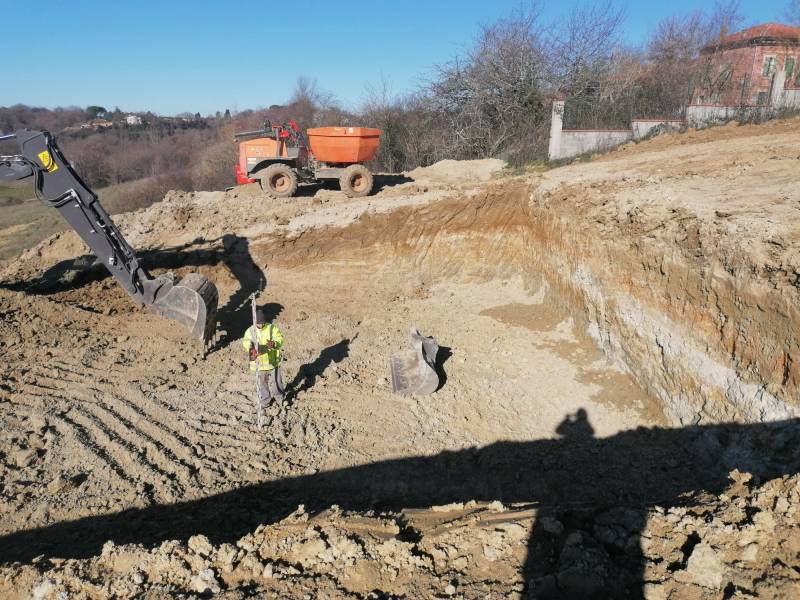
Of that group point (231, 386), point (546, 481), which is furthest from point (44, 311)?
point (546, 481)

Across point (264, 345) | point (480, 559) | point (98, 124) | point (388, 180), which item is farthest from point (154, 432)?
point (98, 124)

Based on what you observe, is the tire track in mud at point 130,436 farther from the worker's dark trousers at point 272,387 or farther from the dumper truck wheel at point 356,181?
the dumper truck wheel at point 356,181

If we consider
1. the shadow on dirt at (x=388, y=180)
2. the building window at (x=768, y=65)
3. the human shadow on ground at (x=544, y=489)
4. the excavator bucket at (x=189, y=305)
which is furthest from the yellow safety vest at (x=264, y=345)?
the building window at (x=768, y=65)

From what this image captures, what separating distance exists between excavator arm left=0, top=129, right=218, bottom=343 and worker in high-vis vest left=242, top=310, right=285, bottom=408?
1.84m

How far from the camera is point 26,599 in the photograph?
10.2 feet

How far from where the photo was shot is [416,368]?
730 cm

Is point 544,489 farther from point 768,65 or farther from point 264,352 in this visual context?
point 768,65

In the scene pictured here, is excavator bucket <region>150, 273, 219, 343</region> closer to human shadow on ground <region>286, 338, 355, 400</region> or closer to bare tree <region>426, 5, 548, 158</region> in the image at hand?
human shadow on ground <region>286, 338, 355, 400</region>

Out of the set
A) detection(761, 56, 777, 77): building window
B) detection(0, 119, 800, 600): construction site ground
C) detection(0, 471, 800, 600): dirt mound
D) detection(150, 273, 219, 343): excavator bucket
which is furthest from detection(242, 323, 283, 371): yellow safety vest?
detection(761, 56, 777, 77): building window

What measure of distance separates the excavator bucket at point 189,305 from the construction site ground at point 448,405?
415 mm

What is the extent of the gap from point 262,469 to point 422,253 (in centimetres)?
673

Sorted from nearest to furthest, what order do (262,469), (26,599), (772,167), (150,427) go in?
1. (26,599)
2. (262,469)
3. (150,427)
4. (772,167)

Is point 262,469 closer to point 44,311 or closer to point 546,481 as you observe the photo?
point 546,481

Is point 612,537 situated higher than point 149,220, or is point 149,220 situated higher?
point 149,220
